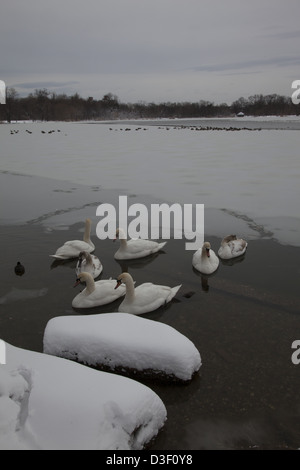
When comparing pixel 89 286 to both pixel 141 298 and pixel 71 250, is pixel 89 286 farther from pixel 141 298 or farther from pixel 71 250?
pixel 71 250

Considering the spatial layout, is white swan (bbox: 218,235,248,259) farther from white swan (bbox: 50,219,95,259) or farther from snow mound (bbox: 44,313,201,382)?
snow mound (bbox: 44,313,201,382)

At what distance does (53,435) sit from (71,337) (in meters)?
1.59

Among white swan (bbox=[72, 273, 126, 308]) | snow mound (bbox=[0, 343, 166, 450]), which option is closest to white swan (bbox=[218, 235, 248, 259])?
white swan (bbox=[72, 273, 126, 308])

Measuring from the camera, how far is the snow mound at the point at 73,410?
3604mm

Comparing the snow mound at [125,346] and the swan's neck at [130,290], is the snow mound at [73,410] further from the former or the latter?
the swan's neck at [130,290]

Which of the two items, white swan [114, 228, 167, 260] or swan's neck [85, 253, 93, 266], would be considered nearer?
swan's neck [85, 253, 93, 266]

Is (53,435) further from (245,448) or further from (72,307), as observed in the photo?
(72,307)

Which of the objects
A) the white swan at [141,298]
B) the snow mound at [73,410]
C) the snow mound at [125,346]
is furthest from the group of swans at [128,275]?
the snow mound at [73,410]

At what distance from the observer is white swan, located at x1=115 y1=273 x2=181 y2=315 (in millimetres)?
6457

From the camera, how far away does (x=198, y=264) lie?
7941mm

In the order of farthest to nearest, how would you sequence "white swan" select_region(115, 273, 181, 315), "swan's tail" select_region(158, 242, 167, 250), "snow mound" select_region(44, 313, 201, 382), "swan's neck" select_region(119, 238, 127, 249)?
"swan's tail" select_region(158, 242, 167, 250), "swan's neck" select_region(119, 238, 127, 249), "white swan" select_region(115, 273, 181, 315), "snow mound" select_region(44, 313, 201, 382)

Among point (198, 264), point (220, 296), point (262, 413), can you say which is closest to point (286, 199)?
point (198, 264)

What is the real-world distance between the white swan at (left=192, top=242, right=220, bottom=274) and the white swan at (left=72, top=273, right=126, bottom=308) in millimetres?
1653

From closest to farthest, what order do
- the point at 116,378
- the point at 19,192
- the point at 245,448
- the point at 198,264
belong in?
the point at 245,448 < the point at 116,378 < the point at 198,264 < the point at 19,192
